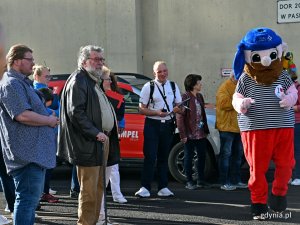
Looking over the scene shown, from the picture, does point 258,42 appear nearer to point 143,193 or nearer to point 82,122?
point 82,122

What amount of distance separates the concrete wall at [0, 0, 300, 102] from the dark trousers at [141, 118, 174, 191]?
27.0 feet

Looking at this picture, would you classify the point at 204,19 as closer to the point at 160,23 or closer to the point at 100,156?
the point at 160,23

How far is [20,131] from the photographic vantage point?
18.2ft

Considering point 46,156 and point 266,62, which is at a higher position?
point 266,62

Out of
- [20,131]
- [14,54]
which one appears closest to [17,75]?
[14,54]

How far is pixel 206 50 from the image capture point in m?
17.1

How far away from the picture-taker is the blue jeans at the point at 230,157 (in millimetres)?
9469

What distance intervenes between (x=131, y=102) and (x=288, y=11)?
7.16 metres

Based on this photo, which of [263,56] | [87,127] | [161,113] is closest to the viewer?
[87,127]

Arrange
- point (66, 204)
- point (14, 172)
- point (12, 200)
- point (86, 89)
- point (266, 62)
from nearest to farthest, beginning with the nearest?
1. point (14, 172)
2. point (86, 89)
3. point (266, 62)
4. point (12, 200)
5. point (66, 204)

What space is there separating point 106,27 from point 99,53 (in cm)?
1120

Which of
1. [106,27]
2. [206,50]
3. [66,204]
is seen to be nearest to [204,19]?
[206,50]

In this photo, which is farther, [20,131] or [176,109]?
[176,109]

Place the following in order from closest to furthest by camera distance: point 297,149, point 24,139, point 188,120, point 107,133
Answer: point 24,139, point 107,133, point 188,120, point 297,149
